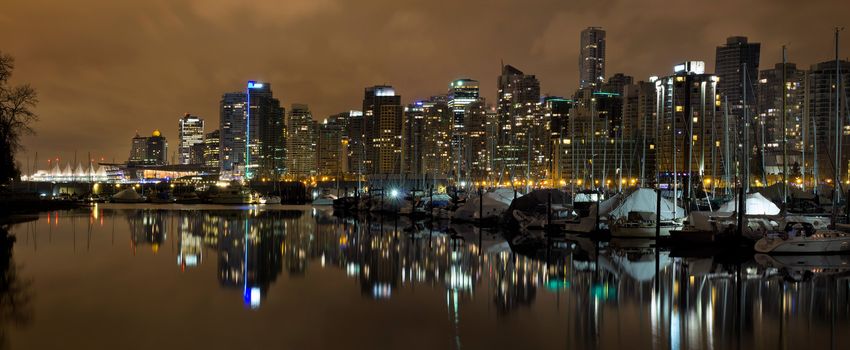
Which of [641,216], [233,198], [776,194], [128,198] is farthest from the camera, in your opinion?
[128,198]

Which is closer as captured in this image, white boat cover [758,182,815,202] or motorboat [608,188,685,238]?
motorboat [608,188,685,238]

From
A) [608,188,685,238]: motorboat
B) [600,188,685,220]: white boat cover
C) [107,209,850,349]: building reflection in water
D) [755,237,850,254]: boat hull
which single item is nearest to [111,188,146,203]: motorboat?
[107,209,850,349]: building reflection in water

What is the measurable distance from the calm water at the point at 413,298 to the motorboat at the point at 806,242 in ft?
3.15

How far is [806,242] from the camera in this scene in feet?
119

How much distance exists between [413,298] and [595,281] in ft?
25.2

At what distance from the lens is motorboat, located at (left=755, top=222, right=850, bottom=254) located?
119ft

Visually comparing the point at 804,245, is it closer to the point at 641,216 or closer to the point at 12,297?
the point at 641,216

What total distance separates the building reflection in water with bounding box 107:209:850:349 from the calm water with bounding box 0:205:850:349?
9cm

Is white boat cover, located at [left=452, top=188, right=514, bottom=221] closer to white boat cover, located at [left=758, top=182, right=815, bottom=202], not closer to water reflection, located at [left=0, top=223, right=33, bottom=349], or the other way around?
white boat cover, located at [left=758, top=182, right=815, bottom=202]

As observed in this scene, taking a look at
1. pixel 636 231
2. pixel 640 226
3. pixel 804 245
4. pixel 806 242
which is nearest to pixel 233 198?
pixel 636 231

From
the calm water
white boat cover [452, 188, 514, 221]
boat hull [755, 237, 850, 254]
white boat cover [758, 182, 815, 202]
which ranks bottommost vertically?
the calm water

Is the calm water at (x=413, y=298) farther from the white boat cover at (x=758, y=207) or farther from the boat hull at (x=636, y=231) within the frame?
the white boat cover at (x=758, y=207)

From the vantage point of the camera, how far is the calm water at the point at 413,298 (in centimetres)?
1911

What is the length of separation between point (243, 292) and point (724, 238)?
83.4 ft
